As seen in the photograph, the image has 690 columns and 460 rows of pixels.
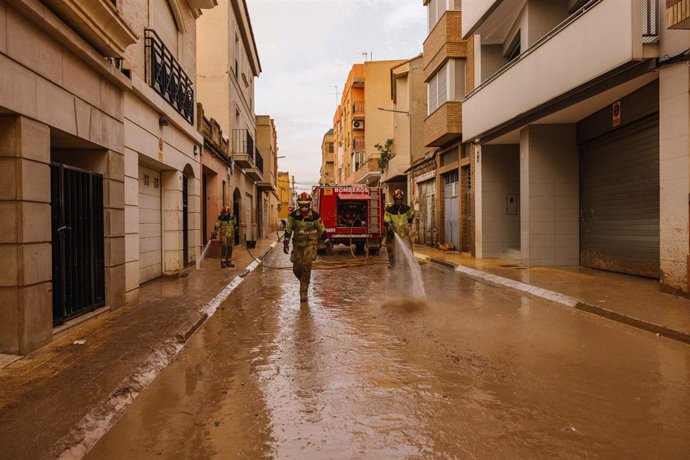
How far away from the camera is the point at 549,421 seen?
11.8 ft

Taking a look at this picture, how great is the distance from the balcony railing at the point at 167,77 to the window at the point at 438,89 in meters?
9.71

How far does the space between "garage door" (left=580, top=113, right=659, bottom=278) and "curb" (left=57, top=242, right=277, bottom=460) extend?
360 inches

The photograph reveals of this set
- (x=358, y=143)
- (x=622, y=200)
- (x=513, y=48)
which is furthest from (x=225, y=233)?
(x=358, y=143)

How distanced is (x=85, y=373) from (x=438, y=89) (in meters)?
18.2

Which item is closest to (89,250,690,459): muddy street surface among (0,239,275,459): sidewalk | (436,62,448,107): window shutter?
(0,239,275,459): sidewalk

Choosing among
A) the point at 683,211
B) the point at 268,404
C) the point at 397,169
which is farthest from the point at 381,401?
the point at 397,169

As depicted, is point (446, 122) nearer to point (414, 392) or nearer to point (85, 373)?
point (414, 392)

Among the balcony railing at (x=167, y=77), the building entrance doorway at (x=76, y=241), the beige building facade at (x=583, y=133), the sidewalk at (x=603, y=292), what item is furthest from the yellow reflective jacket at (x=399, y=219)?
the building entrance doorway at (x=76, y=241)

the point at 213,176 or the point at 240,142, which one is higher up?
the point at 240,142

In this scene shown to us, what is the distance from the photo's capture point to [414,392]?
165 inches

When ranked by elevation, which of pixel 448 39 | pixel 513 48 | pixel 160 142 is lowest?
pixel 160 142

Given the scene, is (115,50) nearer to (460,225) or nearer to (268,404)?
(268,404)

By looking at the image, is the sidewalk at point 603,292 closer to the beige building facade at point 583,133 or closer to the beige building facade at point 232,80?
the beige building facade at point 583,133

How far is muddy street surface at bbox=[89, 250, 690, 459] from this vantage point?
10.6 ft
